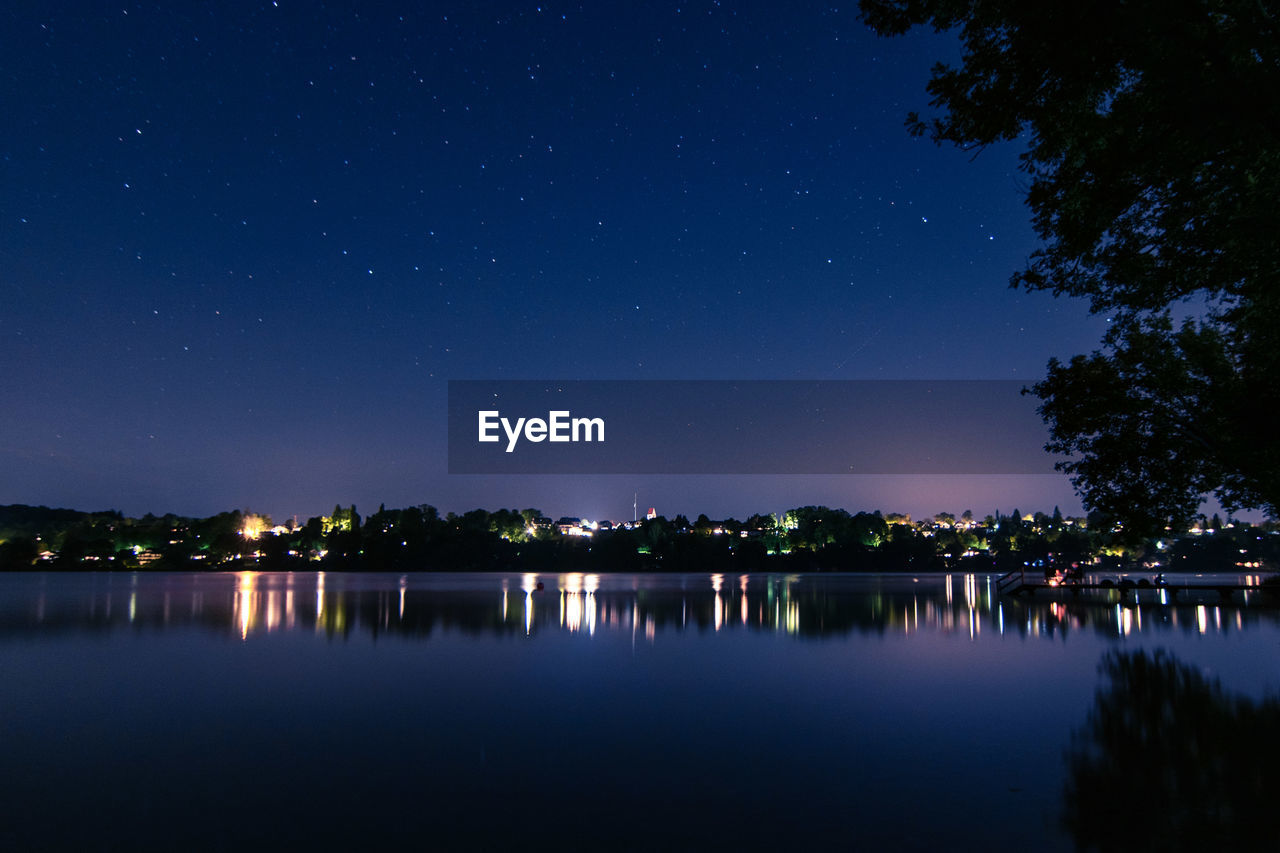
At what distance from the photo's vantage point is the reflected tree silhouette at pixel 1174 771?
8.42 metres

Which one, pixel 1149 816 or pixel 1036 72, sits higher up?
pixel 1036 72

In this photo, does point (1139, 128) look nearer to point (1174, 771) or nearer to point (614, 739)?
point (1174, 771)

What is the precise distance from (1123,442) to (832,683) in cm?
1104

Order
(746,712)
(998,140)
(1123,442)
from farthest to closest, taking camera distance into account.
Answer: (1123,442) → (746,712) → (998,140)

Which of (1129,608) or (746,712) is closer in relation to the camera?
(746,712)

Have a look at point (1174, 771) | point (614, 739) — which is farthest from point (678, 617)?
point (1174, 771)

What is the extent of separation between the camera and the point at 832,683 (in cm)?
1922

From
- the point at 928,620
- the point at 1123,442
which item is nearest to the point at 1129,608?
the point at 928,620

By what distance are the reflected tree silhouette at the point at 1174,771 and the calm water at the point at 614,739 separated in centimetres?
8

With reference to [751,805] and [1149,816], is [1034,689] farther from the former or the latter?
[751,805]

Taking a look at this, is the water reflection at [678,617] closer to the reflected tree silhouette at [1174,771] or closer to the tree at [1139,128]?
the reflected tree silhouette at [1174,771]

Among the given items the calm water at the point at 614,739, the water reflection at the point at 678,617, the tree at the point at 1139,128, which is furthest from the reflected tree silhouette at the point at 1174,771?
the water reflection at the point at 678,617

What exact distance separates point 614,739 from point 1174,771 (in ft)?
28.5

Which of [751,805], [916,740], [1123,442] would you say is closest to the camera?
[751,805]
